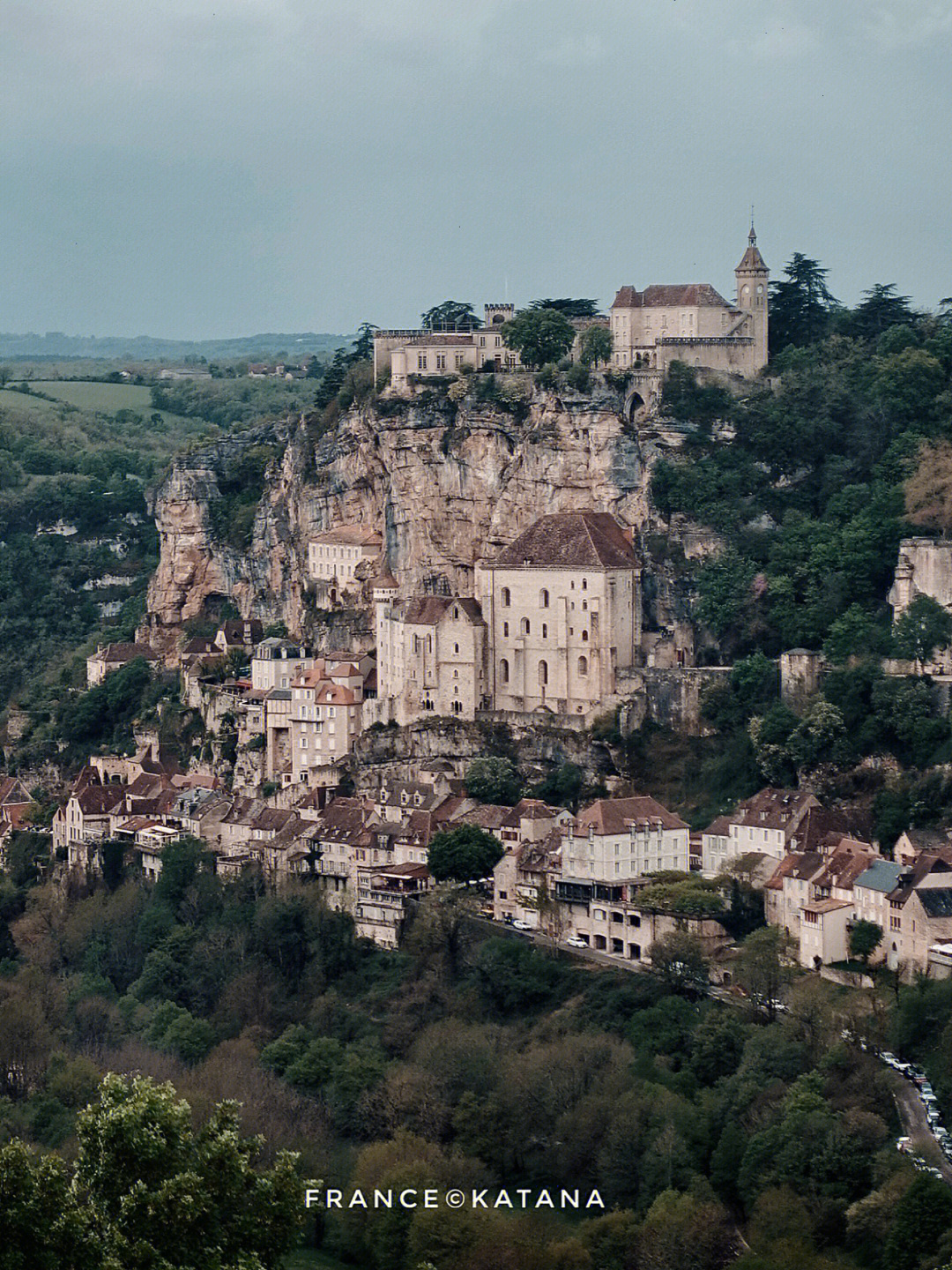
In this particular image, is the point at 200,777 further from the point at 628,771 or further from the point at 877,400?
the point at 877,400

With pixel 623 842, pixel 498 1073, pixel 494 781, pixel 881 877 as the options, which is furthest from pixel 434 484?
pixel 498 1073

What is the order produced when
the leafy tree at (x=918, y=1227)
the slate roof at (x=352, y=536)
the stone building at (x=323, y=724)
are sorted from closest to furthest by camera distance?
the leafy tree at (x=918, y=1227) < the stone building at (x=323, y=724) < the slate roof at (x=352, y=536)

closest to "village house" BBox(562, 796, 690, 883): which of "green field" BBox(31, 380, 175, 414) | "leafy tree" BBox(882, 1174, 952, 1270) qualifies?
"leafy tree" BBox(882, 1174, 952, 1270)

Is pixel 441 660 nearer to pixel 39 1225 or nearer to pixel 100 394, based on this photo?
pixel 39 1225

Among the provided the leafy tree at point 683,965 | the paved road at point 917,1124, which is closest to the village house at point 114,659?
the leafy tree at point 683,965

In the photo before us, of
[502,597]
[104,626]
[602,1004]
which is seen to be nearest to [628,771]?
[502,597]

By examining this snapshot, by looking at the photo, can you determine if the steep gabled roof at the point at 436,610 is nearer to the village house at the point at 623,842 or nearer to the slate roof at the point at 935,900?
the village house at the point at 623,842
